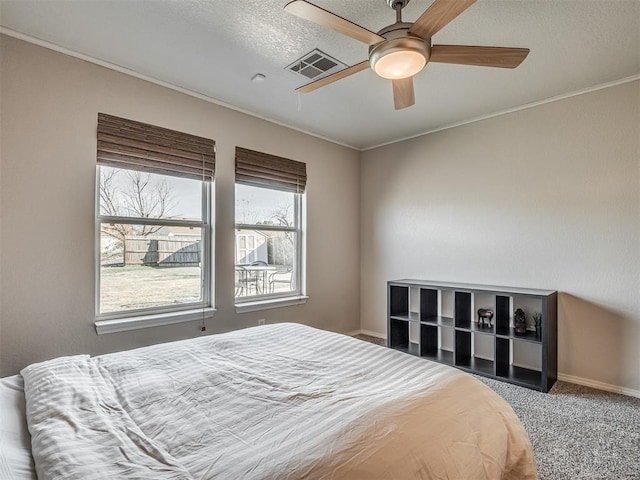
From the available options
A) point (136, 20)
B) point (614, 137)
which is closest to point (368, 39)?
point (136, 20)

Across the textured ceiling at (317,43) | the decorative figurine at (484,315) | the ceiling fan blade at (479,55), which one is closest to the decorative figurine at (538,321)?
the decorative figurine at (484,315)

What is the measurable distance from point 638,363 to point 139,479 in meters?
3.67

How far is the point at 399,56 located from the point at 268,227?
249 centimetres

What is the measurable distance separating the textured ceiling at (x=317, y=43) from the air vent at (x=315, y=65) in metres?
0.06

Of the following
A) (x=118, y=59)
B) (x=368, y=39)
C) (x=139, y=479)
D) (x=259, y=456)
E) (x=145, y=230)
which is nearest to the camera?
(x=139, y=479)

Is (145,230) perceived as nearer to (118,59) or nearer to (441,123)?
(118,59)

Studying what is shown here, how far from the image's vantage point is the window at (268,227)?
12.0 feet

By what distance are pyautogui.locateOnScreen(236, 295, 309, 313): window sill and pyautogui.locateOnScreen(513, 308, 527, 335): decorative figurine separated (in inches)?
87.5

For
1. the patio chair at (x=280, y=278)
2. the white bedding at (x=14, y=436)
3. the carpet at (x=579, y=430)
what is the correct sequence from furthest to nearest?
the patio chair at (x=280, y=278) → the carpet at (x=579, y=430) → the white bedding at (x=14, y=436)

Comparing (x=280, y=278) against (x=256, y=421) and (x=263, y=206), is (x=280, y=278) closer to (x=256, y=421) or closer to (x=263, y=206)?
(x=263, y=206)

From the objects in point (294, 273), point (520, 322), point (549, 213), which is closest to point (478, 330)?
point (520, 322)

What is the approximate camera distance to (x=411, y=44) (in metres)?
1.74

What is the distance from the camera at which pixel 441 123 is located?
3.92 meters

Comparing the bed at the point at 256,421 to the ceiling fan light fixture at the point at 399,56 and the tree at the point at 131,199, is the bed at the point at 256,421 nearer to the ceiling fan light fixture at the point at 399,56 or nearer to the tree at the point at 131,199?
the tree at the point at 131,199
